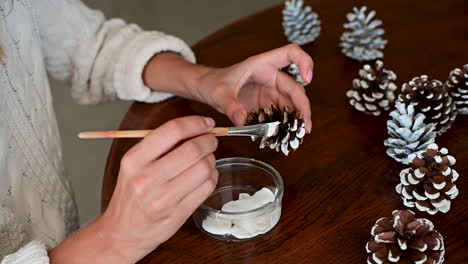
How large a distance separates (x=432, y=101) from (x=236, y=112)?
27cm

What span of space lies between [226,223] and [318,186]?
0.14 meters

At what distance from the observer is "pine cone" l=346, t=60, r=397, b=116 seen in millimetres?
868

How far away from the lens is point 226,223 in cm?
69

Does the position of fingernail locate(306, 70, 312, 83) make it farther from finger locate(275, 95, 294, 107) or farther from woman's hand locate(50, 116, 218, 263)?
woman's hand locate(50, 116, 218, 263)

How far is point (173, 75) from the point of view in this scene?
948 millimetres

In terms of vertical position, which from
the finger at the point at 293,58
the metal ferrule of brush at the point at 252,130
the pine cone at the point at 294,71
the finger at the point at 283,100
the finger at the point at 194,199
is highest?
the finger at the point at 293,58

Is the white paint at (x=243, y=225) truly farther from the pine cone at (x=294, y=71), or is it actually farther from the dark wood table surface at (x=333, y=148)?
the pine cone at (x=294, y=71)

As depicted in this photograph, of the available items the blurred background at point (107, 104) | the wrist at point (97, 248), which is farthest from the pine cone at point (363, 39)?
the blurred background at point (107, 104)

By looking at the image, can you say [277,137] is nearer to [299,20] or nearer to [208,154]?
[208,154]

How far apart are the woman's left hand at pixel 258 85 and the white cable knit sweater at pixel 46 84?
0.15 metres

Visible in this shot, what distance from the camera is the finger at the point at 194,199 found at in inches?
25.2

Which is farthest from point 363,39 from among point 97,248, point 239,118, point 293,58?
point 97,248

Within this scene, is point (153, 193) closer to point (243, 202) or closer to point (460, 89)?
point (243, 202)

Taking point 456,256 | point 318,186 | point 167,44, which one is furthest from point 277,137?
point 167,44
